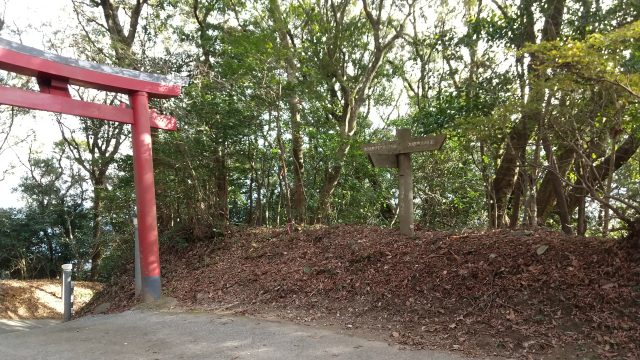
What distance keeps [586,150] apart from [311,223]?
6.47m

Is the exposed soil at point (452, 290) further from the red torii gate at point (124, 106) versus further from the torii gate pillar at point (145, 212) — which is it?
the red torii gate at point (124, 106)

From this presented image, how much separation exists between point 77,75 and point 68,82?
28cm

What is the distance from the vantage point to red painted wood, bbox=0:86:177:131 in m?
7.04

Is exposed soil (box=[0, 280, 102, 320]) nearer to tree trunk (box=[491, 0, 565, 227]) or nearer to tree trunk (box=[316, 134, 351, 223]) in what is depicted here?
tree trunk (box=[316, 134, 351, 223])

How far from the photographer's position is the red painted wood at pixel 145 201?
804 centimetres

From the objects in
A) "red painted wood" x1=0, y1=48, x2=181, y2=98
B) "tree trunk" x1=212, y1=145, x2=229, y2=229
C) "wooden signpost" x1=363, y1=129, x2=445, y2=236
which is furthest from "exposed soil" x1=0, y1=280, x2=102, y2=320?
"wooden signpost" x1=363, y1=129, x2=445, y2=236

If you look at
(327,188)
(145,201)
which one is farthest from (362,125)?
(145,201)

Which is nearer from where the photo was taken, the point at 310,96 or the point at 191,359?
the point at 191,359

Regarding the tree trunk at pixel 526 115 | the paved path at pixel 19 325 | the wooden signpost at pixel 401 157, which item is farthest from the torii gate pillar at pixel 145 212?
the tree trunk at pixel 526 115

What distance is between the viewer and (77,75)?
25.3ft

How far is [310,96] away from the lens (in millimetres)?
10391

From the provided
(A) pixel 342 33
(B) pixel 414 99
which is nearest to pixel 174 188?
(A) pixel 342 33

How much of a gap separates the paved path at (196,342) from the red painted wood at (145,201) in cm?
147

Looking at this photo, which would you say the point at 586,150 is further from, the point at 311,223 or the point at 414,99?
the point at 414,99
